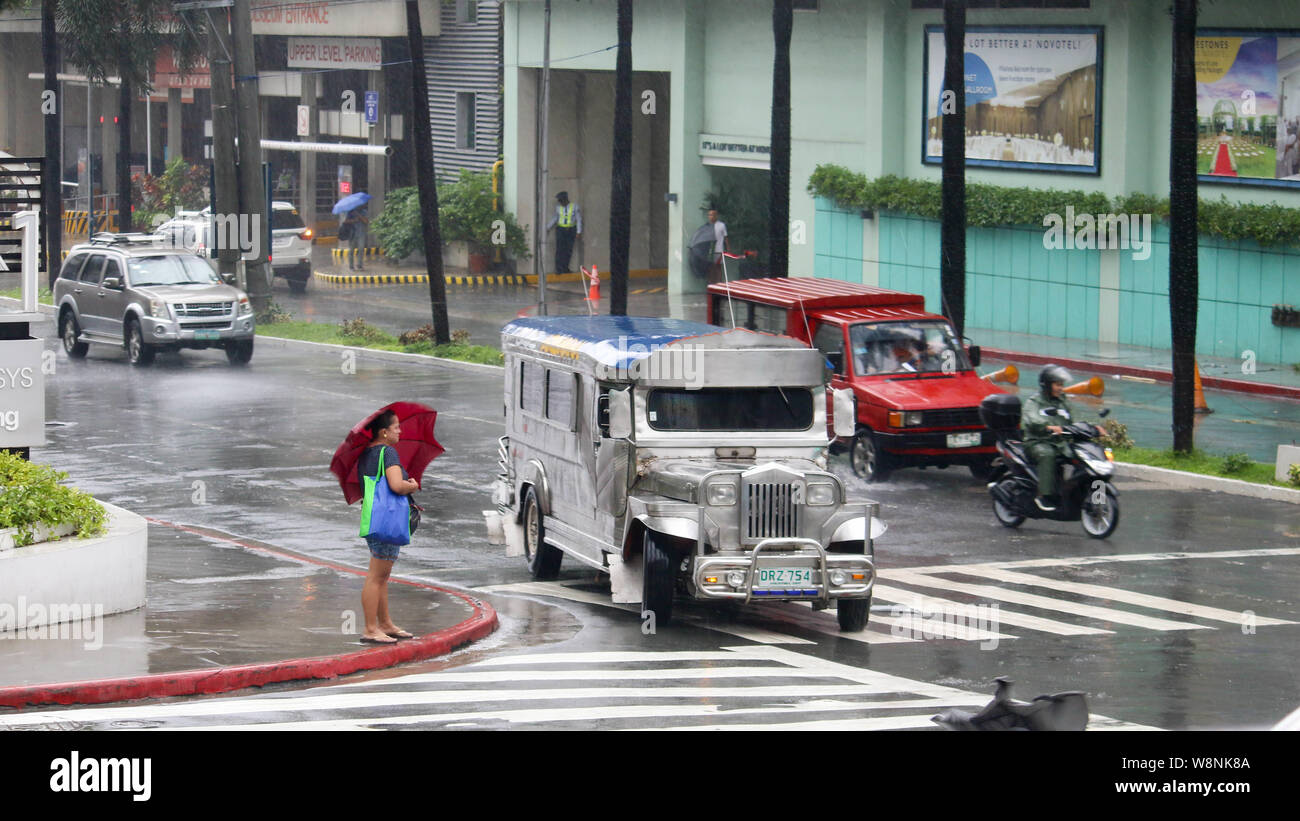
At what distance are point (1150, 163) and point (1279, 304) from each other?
13.7 feet

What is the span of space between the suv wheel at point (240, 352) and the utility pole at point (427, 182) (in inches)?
139

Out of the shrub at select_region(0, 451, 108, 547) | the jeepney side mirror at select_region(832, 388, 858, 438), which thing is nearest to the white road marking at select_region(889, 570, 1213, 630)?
the jeepney side mirror at select_region(832, 388, 858, 438)

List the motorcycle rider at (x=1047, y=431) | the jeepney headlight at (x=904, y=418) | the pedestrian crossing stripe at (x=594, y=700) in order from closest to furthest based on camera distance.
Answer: the pedestrian crossing stripe at (x=594, y=700)
the motorcycle rider at (x=1047, y=431)
the jeepney headlight at (x=904, y=418)

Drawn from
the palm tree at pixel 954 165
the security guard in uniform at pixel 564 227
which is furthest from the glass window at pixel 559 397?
the security guard in uniform at pixel 564 227

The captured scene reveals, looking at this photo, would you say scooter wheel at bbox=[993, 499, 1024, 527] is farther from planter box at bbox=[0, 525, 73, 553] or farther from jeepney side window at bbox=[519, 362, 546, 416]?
planter box at bbox=[0, 525, 73, 553]

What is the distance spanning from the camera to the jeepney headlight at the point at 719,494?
14.2 meters

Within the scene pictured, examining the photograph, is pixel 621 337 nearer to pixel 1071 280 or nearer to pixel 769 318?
pixel 769 318

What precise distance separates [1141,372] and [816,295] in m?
9.83

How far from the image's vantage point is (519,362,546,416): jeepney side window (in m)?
17.1

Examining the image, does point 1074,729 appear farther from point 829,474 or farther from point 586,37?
point 586,37

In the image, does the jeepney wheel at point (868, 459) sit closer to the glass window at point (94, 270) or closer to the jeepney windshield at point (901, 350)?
the jeepney windshield at point (901, 350)

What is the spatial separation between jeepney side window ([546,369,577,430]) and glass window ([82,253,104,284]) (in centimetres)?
2056
